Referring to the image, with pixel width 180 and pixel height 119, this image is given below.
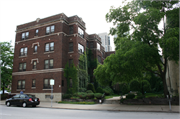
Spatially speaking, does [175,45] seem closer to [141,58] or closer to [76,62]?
[141,58]

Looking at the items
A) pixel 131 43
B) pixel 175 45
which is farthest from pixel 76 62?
pixel 175 45

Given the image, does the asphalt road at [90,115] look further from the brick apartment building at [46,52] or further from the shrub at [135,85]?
the shrub at [135,85]

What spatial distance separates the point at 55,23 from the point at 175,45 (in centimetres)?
2089

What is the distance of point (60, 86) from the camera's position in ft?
80.7

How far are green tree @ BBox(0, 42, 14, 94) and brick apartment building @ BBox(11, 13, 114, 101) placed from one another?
220 cm

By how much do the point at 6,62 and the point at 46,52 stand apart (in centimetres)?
1109

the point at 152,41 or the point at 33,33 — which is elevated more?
the point at 33,33

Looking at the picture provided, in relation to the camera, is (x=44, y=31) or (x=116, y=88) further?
(x=116, y=88)

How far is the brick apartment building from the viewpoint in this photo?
85.0ft

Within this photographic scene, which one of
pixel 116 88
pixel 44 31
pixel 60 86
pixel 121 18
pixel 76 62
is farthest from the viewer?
pixel 116 88

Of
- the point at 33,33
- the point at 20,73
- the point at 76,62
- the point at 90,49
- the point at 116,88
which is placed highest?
the point at 33,33

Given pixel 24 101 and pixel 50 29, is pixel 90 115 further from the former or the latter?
pixel 50 29

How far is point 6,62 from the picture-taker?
105ft

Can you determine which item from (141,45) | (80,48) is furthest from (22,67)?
(141,45)
